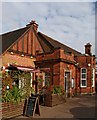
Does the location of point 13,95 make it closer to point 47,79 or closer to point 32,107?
point 32,107

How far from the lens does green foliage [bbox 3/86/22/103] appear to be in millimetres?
9961

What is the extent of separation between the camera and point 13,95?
34.3ft

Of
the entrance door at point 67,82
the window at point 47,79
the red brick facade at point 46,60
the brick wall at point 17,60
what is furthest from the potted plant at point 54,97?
the brick wall at point 17,60

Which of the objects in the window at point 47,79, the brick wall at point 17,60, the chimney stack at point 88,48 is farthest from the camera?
the chimney stack at point 88,48

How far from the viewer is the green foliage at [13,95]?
9.96 metres

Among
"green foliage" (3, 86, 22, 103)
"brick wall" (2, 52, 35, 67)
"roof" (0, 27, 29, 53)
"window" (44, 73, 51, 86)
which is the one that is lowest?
"green foliage" (3, 86, 22, 103)

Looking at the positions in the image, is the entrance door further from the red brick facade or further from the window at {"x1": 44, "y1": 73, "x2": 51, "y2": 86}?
the window at {"x1": 44, "y1": 73, "x2": 51, "y2": 86}

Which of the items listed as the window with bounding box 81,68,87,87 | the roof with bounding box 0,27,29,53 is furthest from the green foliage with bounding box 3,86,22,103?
the window with bounding box 81,68,87,87

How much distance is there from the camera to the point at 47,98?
45.7 ft

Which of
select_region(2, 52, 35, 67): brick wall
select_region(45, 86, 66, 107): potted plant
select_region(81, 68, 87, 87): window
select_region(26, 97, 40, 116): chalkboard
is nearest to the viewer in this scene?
select_region(26, 97, 40, 116): chalkboard

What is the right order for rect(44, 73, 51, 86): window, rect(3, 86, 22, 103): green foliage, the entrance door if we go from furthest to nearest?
the entrance door, rect(44, 73, 51, 86): window, rect(3, 86, 22, 103): green foliage

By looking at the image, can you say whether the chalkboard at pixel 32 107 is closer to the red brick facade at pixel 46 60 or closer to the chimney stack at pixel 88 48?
the red brick facade at pixel 46 60

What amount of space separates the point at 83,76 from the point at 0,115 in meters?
15.8

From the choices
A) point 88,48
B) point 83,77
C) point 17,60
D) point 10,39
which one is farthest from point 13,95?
point 88,48
